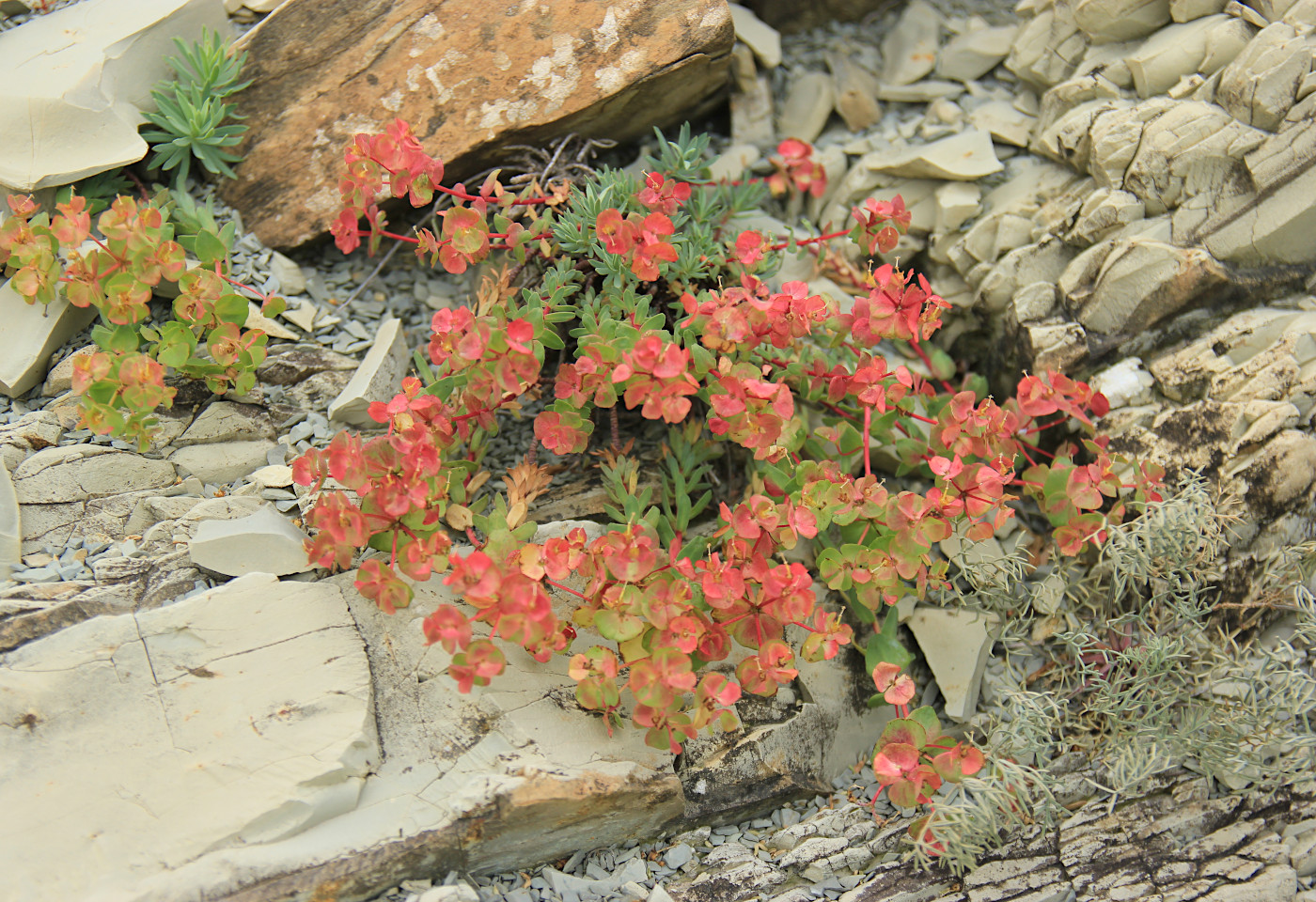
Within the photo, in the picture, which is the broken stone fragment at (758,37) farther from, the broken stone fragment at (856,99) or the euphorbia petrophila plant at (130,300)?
the euphorbia petrophila plant at (130,300)

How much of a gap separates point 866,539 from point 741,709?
544 millimetres

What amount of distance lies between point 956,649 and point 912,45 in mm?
2260

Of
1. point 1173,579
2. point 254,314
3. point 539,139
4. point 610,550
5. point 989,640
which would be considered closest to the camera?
point 610,550

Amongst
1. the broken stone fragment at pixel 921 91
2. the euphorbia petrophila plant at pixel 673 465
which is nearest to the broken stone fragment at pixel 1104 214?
the euphorbia petrophila plant at pixel 673 465

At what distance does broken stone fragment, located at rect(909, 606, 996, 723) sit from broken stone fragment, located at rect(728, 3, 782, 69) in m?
2.05

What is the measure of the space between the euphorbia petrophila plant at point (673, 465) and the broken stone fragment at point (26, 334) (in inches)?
30.5

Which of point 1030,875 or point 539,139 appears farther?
point 539,139

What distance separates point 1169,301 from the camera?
94.9 inches

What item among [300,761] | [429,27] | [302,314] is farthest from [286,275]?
[300,761]

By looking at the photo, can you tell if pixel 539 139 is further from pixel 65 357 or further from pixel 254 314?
pixel 65 357

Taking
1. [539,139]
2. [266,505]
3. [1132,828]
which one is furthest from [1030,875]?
[539,139]

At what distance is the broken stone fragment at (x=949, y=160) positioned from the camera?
2.83 meters

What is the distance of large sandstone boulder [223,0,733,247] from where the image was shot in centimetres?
262

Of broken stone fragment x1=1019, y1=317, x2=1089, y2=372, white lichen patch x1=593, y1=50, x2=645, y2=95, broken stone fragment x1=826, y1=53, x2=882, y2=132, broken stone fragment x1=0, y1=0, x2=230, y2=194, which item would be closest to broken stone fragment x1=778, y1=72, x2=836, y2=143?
broken stone fragment x1=826, y1=53, x2=882, y2=132
